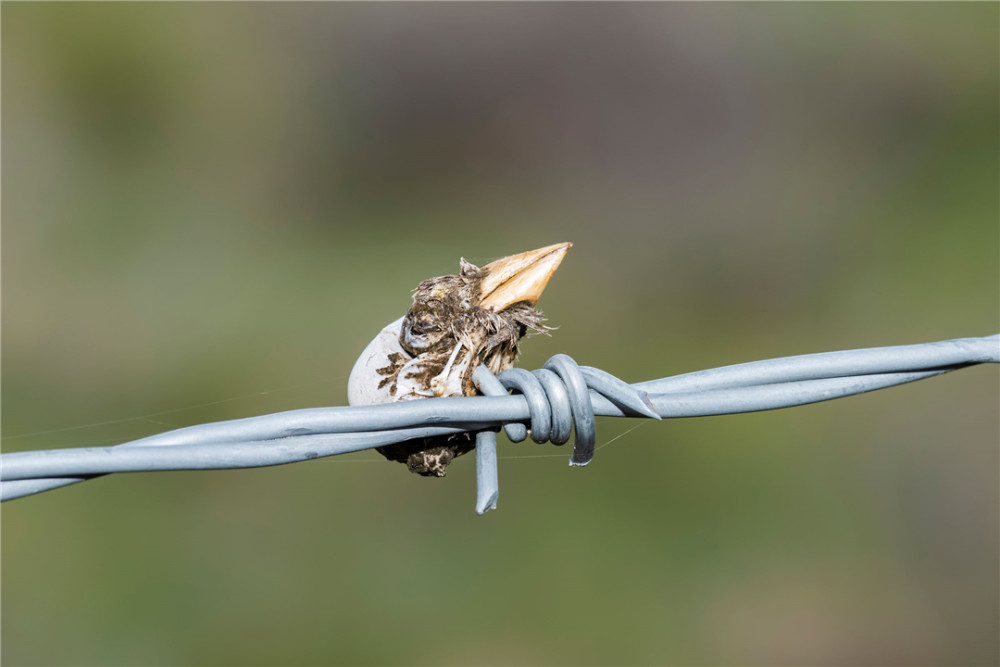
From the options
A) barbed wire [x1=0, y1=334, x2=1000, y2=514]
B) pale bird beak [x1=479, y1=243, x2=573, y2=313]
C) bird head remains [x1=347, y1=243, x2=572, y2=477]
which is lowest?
barbed wire [x1=0, y1=334, x2=1000, y2=514]

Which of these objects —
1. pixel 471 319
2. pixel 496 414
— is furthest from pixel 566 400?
pixel 471 319

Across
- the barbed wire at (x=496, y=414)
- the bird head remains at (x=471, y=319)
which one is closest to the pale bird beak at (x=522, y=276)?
the bird head remains at (x=471, y=319)

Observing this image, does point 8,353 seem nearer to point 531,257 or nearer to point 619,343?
point 619,343

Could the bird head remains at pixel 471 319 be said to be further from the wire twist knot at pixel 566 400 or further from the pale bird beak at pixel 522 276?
the wire twist knot at pixel 566 400

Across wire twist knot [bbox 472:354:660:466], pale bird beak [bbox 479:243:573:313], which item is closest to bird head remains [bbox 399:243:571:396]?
pale bird beak [bbox 479:243:573:313]

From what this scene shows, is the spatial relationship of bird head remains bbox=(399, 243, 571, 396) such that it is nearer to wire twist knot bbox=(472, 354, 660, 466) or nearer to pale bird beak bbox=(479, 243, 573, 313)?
pale bird beak bbox=(479, 243, 573, 313)

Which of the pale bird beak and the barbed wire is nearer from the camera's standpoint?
the barbed wire

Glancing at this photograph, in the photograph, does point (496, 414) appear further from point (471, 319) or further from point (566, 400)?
point (471, 319)

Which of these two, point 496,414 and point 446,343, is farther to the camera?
point 446,343
